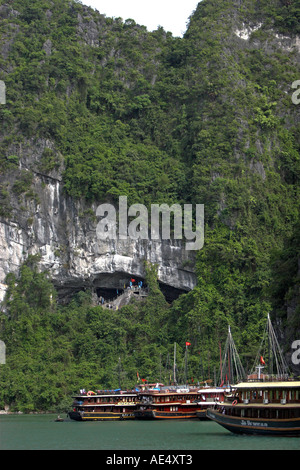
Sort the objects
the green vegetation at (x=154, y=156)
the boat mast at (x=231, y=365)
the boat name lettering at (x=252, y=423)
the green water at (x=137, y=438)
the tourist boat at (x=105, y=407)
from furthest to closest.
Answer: the green vegetation at (x=154, y=156) → the boat mast at (x=231, y=365) → the tourist boat at (x=105, y=407) → the boat name lettering at (x=252, y=423) → the green water at (x=137, y=438)

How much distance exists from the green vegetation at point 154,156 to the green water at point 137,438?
10.6m

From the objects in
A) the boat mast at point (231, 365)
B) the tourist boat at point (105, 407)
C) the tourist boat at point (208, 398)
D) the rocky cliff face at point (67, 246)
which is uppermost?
the rocky cliff face at point (67, 246)

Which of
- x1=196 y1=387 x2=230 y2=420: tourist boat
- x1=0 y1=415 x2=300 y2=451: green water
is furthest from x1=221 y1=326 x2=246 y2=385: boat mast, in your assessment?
x1=0 y1=415 x2=300 y2=451: green water

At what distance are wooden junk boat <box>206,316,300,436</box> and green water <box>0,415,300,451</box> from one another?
1.11 ft

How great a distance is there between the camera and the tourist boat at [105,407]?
130ft

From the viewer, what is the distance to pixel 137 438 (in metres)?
27.0

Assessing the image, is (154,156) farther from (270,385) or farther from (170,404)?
(270,385)

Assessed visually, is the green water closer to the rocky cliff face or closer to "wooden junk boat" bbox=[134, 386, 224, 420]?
"wooden junk boat" bbox=[134, 386, 224, 420]

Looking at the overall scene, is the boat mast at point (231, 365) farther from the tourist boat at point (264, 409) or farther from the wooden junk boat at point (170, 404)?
the tourist boat at point (264, 409)

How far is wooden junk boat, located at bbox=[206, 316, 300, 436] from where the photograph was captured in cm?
2511

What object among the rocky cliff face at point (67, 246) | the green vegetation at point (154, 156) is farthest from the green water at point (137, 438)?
the rocky cliff face at point (67, 246)

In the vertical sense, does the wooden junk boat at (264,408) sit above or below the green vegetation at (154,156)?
below

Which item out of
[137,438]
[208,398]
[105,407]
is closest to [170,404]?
[208,398]
